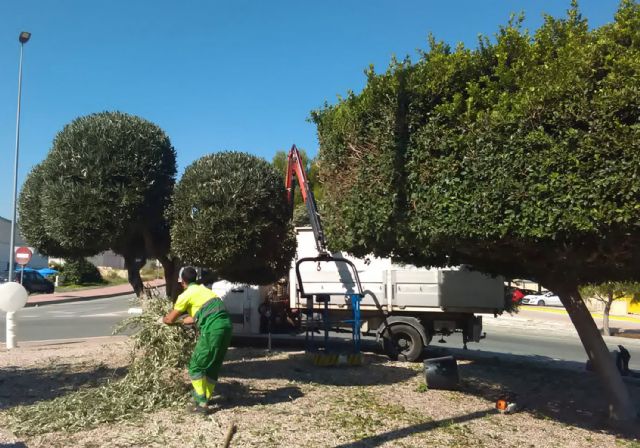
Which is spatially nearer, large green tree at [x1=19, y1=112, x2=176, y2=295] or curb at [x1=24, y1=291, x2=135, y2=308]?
large green tree at [x1=19, y1=112, x2=176, y2=295]

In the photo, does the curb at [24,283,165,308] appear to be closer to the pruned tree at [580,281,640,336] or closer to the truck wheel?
the truck wheel

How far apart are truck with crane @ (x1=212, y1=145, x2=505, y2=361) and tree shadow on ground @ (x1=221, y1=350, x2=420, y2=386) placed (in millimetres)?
855

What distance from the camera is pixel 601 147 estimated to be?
4137 mm

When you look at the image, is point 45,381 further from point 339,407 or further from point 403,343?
point 403,343

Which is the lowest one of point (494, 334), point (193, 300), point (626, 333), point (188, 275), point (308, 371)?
point (626, 333)

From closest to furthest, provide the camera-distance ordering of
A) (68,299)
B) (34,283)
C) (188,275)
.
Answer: (188,275) → (68,299) → (34,283)

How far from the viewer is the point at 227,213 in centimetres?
631

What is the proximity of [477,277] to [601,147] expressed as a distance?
629 centimetres

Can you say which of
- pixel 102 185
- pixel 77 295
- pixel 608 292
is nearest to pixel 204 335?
pixel 102 185

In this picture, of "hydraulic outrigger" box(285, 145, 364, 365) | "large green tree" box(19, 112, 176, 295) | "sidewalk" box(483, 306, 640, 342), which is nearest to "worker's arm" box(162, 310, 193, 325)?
"large green tree" box(19, 112, 176, 295)

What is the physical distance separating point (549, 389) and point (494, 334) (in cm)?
955

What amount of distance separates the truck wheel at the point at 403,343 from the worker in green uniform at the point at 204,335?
488 centimetres

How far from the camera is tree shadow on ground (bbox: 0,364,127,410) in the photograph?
6391mm

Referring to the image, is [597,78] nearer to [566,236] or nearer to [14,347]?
[566,236]
